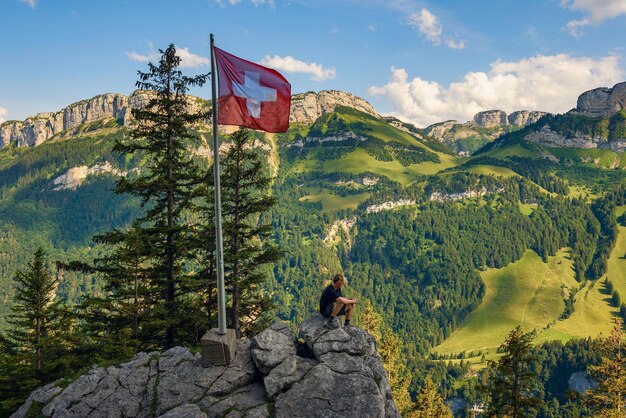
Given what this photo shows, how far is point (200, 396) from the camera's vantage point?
15367mm

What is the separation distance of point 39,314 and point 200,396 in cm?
2184

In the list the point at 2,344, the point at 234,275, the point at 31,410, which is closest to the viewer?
the point at 31,410

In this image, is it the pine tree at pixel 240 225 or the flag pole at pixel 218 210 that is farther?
the pine tree at pixel 240 225

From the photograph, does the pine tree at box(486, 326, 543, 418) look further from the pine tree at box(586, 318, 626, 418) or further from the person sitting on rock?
the person sitting on rock

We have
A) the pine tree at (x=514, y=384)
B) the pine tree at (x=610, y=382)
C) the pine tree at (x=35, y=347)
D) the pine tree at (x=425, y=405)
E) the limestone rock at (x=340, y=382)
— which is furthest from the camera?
the pine tree at (x=425, y=405)

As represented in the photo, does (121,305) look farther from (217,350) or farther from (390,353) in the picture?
(390,353)

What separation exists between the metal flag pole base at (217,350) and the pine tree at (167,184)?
9.38m

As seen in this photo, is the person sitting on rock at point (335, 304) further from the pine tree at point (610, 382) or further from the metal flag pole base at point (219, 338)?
the pine tree at point (610, 382)

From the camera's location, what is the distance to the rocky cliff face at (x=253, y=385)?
14.3 meters

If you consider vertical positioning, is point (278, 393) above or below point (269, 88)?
below

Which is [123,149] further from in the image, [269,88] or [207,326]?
[269,88]

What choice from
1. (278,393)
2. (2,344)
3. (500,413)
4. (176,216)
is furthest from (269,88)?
(2,344)

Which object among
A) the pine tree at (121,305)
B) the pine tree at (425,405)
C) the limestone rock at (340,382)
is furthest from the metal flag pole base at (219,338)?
the pine tree at (425,405)

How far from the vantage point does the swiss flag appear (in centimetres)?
1562
